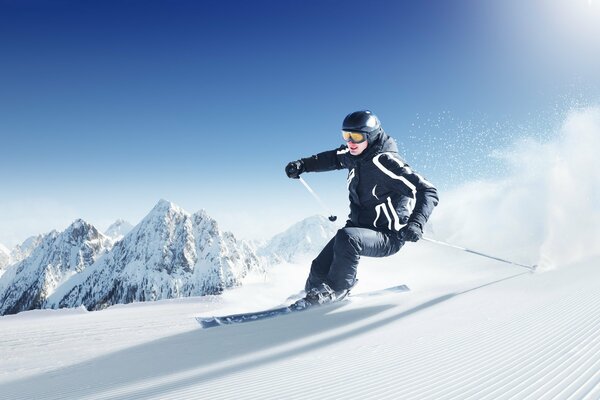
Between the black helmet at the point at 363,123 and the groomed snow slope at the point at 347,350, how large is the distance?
6.97 feet

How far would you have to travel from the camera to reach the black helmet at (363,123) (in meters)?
5.08

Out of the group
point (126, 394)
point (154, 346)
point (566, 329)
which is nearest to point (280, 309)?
point (154, 346)

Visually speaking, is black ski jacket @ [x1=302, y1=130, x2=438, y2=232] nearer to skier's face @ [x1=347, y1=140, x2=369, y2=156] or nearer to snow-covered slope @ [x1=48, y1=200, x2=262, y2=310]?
skier's face @ [x1=347, y1=140, x2=369, y2=156]

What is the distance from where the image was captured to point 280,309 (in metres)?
4.79

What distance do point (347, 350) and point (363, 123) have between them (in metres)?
3.10

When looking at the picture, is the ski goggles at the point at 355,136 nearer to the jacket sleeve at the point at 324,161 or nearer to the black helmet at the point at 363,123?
the black helmet at the point at 363,123

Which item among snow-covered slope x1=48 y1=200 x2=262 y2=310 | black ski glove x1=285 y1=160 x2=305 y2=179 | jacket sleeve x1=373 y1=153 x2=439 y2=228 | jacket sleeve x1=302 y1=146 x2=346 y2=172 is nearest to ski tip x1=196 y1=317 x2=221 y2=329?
jacket sleeve x1=373 y1=153 x2=439 y2=228

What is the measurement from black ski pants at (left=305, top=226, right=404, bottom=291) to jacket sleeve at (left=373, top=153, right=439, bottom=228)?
16.1 inches

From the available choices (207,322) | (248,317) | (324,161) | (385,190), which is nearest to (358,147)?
(385,190)

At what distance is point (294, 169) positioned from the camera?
20.6ft

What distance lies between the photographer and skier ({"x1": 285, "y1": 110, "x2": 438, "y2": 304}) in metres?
4.80

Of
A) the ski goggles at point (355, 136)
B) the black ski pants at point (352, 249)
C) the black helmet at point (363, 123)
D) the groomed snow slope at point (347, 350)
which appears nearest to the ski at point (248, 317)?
the groomed snow slope at point (347, 350)

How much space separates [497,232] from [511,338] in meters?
10.7

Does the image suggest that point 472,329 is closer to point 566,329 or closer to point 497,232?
point 566,329
